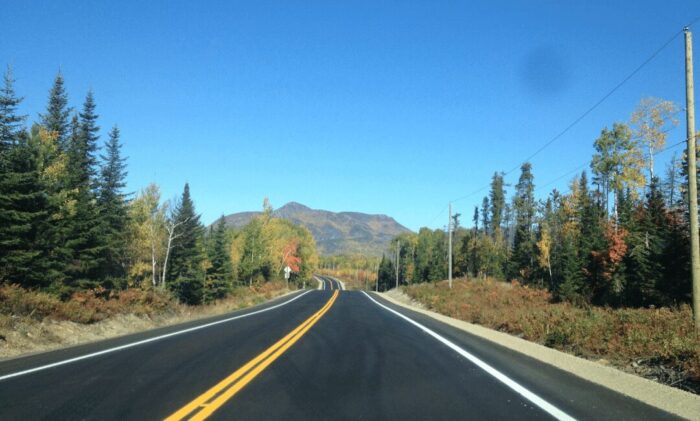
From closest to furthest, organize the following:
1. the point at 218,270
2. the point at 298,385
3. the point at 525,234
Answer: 1. the point at 298,385
2. the point at 218,270
3. the point at 525,234

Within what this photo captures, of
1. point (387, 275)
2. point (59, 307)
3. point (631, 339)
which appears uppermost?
point (631, 339)

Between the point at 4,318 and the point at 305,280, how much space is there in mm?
108152

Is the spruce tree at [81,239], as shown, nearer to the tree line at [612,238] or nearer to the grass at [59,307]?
the grass at [59,307]

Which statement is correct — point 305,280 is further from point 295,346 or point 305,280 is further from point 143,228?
point 295,346

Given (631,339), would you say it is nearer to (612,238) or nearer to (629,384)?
(629,384)

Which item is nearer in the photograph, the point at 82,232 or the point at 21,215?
the point at 21,215

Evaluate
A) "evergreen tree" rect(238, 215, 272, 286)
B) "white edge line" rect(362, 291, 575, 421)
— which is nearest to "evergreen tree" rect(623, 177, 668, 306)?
"white edge line" rect(362, 291, 575, 421)

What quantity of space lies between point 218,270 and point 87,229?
97.7 feet

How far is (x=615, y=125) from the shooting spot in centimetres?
4788

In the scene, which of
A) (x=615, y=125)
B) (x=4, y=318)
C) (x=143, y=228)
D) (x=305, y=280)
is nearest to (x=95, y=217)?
(x=143, y=228)

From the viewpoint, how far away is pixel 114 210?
4341 centimetres

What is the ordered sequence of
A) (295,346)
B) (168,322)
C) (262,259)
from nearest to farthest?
1. (295,346)
2. (168,322)
3. (262,259)

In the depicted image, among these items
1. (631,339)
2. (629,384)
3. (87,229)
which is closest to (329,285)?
(87,229)

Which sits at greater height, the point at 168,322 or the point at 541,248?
the point at 541,248
